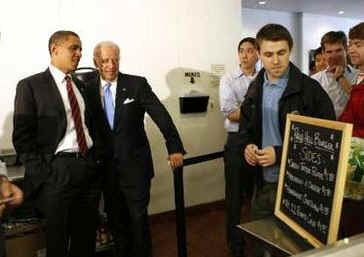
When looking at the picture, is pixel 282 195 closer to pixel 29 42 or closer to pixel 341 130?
pixel 341 130

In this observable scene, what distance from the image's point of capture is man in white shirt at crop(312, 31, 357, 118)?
2520mm

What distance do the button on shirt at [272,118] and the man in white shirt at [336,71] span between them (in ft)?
3.47

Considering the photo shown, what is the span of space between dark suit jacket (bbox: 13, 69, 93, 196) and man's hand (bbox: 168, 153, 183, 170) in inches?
26.2

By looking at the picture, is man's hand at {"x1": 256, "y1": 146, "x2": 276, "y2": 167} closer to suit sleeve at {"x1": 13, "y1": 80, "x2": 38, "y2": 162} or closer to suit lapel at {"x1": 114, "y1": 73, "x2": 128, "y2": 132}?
suit lapel at {"x1": 114, "y1": 73, "x2": 128, "y2": 132}

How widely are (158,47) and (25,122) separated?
1530mm

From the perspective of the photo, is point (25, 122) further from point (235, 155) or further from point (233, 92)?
point (233, 92)

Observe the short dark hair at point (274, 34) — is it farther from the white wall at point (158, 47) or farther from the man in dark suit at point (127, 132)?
the white wall at point (158, 47)

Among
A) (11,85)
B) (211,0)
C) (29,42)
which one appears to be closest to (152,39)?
(211,0)

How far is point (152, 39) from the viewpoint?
3.20 metres

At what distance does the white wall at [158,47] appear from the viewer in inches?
105

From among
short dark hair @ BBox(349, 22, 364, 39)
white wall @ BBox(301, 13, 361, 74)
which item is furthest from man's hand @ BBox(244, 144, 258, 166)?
white wall @ BBox(301, 13, 361, 74)

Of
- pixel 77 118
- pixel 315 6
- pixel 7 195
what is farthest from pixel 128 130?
pixel 315 6

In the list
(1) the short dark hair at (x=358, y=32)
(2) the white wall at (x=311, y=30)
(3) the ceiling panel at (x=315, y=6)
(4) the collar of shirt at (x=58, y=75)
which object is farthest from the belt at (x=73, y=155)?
(2) the white wall at (x=311, y=30)

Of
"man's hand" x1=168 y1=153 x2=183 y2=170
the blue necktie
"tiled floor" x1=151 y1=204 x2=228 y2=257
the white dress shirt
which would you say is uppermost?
the white dress shirt
